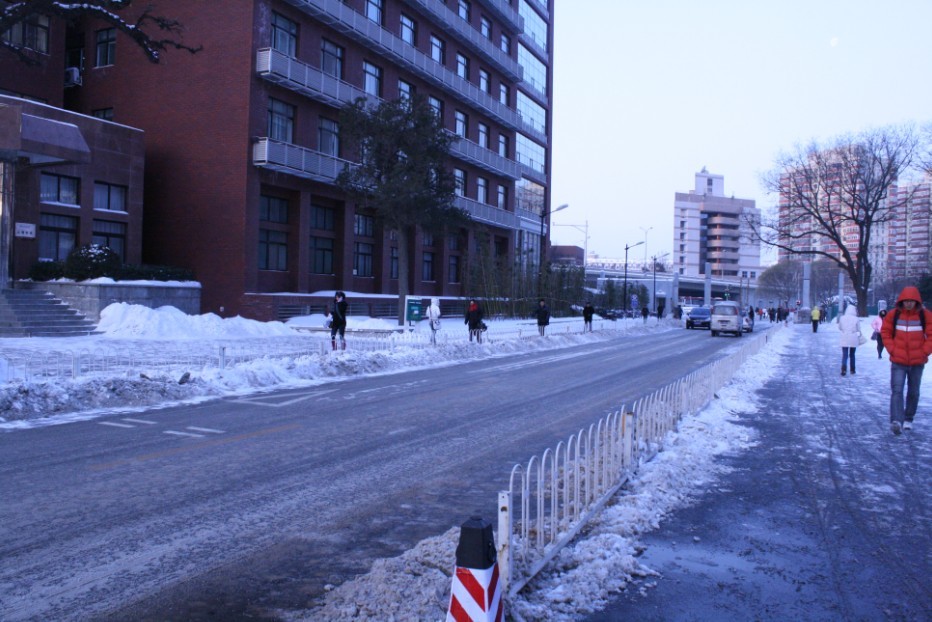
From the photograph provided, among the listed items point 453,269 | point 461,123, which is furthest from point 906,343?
point 461,123

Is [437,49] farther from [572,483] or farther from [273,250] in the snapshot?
[572,483]

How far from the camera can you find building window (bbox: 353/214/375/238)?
41.8 meters

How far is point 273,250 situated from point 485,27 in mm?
27480

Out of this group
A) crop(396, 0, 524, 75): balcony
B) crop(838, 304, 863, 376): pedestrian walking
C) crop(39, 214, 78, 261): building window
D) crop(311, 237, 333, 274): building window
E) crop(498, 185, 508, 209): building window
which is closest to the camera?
crop(838, 304, 863, 376): pedestrian walking

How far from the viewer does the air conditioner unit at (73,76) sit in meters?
38.1

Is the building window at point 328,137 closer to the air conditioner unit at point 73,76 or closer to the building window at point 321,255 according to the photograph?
the building window at point 321,255

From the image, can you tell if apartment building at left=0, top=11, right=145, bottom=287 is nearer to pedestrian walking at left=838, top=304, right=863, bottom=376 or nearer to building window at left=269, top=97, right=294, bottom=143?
building window at left=269, top=97, right=294, bottom=143

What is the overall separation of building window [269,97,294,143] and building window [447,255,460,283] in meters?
17.2

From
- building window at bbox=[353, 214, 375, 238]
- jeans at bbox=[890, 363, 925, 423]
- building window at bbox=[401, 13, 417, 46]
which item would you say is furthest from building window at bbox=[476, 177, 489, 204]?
jeans at bbox=[890, 363, 925, 423]

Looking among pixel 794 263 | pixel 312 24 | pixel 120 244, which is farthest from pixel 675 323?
pixel 794 263

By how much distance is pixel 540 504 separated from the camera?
5102 mm

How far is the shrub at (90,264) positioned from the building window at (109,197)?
4103 millimetres

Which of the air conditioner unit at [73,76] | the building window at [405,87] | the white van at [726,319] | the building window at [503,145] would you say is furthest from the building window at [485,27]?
the air conditioner unit at [73,76]

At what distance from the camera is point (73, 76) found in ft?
125
